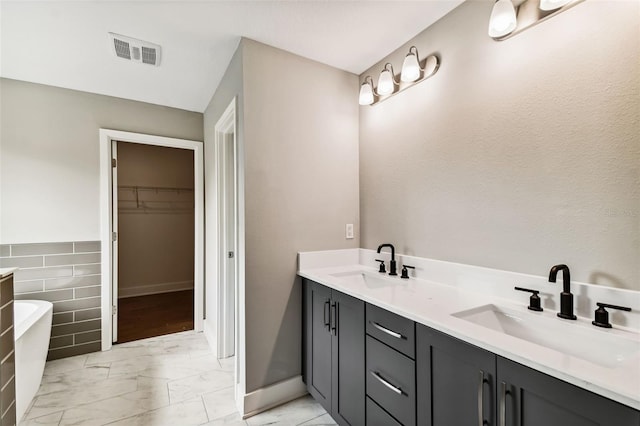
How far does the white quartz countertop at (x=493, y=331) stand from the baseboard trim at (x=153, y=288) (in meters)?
3.82

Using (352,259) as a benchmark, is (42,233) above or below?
above

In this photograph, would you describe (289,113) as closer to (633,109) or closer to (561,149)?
(561,149)

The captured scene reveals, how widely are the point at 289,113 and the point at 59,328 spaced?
291 cm

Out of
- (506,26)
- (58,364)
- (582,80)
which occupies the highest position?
(506,26)

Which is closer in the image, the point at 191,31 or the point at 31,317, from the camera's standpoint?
the point at 191,31

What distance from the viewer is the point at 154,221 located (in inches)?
183

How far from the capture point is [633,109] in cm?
102

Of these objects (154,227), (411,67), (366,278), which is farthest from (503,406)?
(154,227)

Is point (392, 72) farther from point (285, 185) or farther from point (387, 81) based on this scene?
point (285, 185)

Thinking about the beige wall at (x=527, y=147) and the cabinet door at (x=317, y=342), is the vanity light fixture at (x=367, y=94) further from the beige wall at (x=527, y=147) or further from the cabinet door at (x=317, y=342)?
the cabinet door at (x=317, y=342)

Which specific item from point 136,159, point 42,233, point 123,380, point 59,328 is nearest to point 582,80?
point 123,380

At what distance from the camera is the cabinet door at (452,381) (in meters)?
0.93

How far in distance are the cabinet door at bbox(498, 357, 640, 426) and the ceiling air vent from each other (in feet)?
8.87

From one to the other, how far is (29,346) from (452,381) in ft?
8.52
